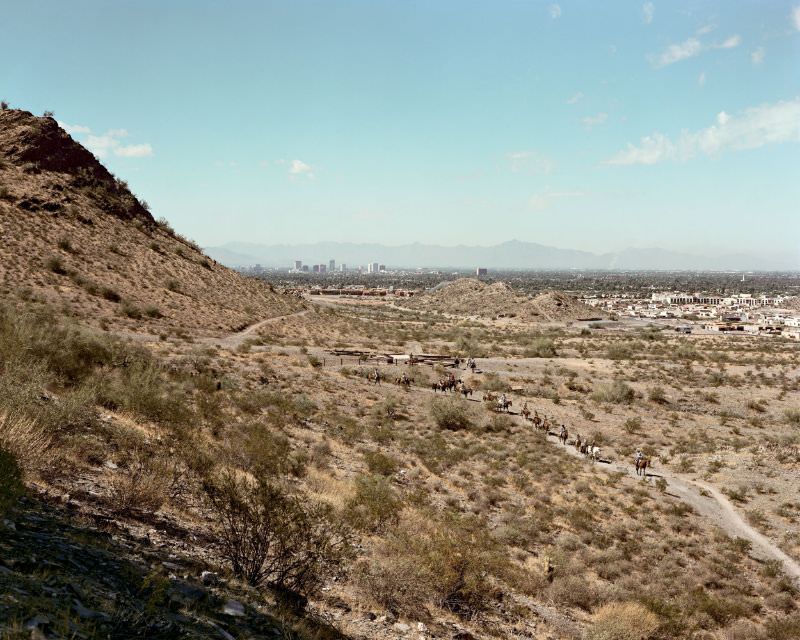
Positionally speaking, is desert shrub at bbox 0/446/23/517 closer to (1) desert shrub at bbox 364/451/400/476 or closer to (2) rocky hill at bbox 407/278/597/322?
(1) desert shrub at bbox 364/451/400/476

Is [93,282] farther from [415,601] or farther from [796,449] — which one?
[796,449]

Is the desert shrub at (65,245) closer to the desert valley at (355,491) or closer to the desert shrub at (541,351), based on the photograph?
the desert valley at (355,491)

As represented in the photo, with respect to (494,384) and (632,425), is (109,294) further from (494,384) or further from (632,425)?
(632,425)

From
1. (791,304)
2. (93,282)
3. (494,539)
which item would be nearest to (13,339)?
(494,539)

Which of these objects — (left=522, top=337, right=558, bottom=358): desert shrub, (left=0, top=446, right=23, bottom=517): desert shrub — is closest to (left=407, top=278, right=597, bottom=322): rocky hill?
(left=522, top=337, right=558, bottom=358): desert shrub

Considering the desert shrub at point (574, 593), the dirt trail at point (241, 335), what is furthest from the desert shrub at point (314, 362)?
the desert shrub at point (574, 593)

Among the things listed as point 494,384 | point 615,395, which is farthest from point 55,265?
point 615,395
